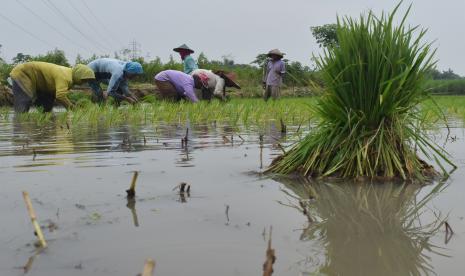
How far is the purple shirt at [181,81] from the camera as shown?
10625mm

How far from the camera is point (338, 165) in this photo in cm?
254

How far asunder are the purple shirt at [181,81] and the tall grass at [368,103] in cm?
784

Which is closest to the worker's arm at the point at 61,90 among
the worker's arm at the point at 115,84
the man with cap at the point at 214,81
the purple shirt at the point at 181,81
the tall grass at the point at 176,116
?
the tall grass at the point at 176,116

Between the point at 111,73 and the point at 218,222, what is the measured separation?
8.79 m

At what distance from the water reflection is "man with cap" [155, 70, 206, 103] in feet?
27.4

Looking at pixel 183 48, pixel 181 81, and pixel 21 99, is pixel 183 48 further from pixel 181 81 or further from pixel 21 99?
pixel 21 99

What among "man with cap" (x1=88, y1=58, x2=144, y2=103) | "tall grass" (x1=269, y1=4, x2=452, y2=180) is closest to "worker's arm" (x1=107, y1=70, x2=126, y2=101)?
"man with cap" (x1=88, y1=58, x2=144, y2=103)

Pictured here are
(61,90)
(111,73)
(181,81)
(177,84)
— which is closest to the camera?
(61,90)

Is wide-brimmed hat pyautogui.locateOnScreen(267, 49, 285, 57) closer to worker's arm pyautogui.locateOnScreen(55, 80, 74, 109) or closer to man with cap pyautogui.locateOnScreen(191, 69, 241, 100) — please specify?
man with cap pyautogui.locateOnScreen(191, 69, 241, 100)

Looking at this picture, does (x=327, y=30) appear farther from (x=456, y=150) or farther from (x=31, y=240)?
(x=31, y=240)

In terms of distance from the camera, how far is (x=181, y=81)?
1074cm

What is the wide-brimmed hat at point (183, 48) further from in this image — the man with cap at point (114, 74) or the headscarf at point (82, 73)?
the headscarf at point (82, 73)

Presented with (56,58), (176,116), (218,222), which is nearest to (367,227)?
(218,222)

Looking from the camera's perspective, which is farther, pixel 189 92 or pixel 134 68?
pixel 189 92
